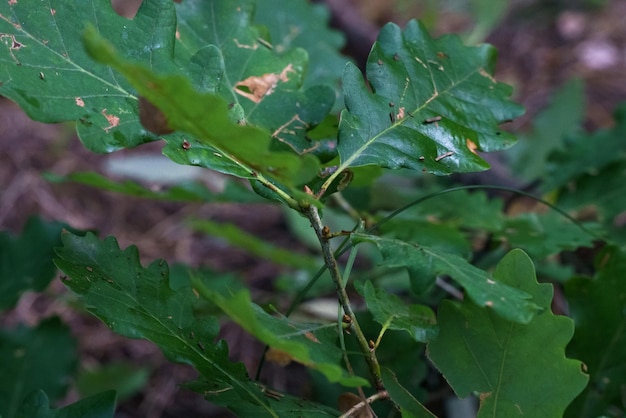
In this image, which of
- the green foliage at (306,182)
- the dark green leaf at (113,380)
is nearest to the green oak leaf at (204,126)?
the green foliage at (306,182)

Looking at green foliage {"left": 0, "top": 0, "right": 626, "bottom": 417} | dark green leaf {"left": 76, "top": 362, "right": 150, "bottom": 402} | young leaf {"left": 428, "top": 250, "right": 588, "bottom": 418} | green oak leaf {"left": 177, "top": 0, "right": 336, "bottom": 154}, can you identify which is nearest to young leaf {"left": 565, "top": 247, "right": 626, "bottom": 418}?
green foliage {"left": 0, "top": 0, "right": 626, "bottom": 417}

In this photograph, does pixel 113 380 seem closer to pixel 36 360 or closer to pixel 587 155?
pixel 36 360

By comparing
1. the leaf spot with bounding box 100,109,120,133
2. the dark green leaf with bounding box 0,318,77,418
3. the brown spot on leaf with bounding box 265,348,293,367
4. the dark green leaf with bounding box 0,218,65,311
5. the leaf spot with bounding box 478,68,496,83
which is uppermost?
the leaf spot with bounding box 478,68,496,83

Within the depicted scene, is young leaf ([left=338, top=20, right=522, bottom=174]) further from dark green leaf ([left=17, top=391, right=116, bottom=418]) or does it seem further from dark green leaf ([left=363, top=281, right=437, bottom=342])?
dark green leaf ([left=17, top=391, right=116, bottom=418])

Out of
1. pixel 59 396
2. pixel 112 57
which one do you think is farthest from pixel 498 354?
pixel 59 396

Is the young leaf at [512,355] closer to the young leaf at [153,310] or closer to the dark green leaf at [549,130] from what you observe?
the young leaf at [153,310]

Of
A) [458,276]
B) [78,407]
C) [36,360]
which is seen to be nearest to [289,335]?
[458,276]
